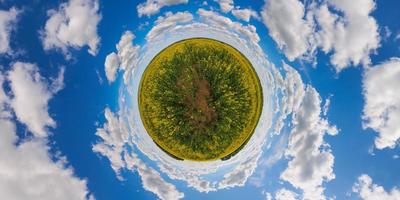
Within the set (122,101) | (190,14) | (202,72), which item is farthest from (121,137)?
(190,14)

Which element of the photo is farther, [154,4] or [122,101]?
[122,101]

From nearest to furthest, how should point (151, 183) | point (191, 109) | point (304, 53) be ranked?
point (304, 53) < point (151, 183) < point (191, 109)

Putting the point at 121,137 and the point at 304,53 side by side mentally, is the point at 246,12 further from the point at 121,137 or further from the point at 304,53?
the point at 121,137

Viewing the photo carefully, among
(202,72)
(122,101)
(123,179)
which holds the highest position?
(202,72)

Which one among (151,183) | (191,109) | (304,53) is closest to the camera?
(304,53)

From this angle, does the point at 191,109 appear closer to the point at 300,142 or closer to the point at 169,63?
the point at 169,63

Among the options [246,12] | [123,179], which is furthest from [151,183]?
[246,12]

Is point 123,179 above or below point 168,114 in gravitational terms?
below
